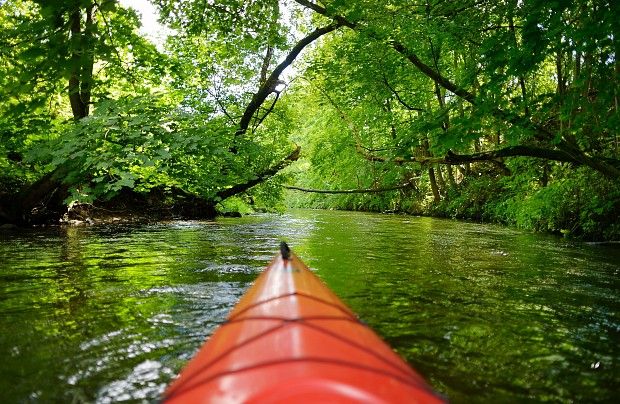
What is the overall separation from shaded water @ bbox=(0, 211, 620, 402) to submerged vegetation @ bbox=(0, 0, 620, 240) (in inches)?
55.1

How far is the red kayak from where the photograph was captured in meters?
1.39

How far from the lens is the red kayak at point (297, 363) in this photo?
1386mm

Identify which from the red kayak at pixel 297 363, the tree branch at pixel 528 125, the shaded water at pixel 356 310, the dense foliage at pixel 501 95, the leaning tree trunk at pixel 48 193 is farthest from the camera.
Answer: the leaning tree trunk at pixel 48 193

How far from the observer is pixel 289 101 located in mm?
16391

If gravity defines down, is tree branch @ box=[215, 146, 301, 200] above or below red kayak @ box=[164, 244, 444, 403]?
above

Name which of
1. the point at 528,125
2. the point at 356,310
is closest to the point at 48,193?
the point at 356,310

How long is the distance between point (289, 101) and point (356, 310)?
531 inches

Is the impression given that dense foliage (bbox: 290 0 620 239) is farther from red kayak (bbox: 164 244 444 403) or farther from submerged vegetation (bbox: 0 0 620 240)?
red kayak (bbox: 164 244 444 403)

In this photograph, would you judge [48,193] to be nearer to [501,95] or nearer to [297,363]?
[501,95]

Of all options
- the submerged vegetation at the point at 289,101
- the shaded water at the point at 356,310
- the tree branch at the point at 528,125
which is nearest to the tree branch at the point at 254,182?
the submerged vegetation at the point at 289,101

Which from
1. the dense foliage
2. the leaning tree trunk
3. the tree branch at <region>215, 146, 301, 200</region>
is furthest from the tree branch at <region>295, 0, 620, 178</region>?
the tree branch at <region>215, 146, 301, 200</region>

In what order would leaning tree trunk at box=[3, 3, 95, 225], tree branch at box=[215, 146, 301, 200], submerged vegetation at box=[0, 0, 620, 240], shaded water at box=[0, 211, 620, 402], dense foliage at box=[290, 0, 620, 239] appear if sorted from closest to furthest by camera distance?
shaded water at box=[0, 211, 620, 402], submerged vegetation at box=[0, 0, 620, 240], dense foliage at box=[290, 0, 620, 239], leaning tree trunk at box=[3, 3, 95, 225], tree branch at box=[215, 146, 301, 200]

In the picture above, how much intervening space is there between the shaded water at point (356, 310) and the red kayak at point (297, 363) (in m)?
0.61

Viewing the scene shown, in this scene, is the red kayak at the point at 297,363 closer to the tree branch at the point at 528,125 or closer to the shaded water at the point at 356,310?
the shaded water at the point at 356,310
